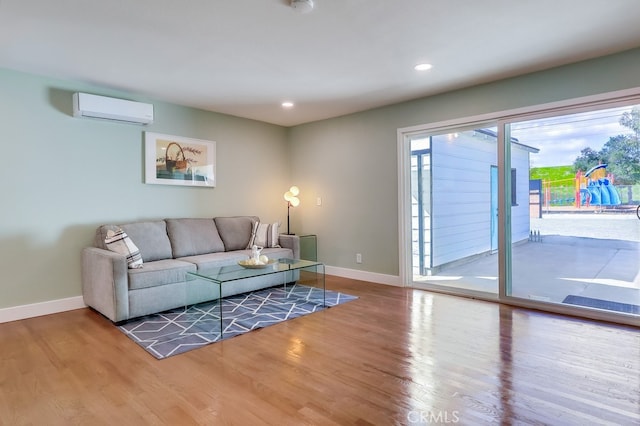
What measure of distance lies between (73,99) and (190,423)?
3469 millimetres

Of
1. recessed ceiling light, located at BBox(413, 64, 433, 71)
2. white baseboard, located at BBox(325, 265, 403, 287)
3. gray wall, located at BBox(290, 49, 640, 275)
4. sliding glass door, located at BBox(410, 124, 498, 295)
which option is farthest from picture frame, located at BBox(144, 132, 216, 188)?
recessed ceiling light, located at BBox(413, 64, 433, 71)

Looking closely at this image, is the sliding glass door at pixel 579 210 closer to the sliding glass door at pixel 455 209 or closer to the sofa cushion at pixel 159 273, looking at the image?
the sliding glass door at pixel 455 209

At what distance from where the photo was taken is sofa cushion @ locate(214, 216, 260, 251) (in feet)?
15.3

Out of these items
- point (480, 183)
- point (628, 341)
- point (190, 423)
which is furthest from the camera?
point (480, 183)

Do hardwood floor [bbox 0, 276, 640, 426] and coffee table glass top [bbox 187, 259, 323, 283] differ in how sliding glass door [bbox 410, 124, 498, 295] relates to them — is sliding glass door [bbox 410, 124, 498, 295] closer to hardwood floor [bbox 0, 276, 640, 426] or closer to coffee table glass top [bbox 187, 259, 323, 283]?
hardwood floor [bbox 0, 276, 640, 426]

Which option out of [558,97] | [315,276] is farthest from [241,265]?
[558,97]

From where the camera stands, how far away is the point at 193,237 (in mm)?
4328

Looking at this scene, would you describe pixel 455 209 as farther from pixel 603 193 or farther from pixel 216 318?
pixel 216 318

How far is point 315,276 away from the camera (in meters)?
5.05

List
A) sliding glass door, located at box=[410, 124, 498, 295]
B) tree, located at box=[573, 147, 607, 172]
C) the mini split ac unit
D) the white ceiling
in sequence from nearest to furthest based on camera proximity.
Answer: the white ceiling < tree, located at box=[573, 147, 607, 172] < the mini split ac unit < sliding glass door, located at box=[410, 124, 498, 295]

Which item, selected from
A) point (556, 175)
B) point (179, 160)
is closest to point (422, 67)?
point (556, 175)

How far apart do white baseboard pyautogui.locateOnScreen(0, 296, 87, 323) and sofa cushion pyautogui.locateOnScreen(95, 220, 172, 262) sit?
64cm

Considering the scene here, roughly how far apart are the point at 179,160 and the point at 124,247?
1521mm

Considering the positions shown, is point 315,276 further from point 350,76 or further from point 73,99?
point 73,99
